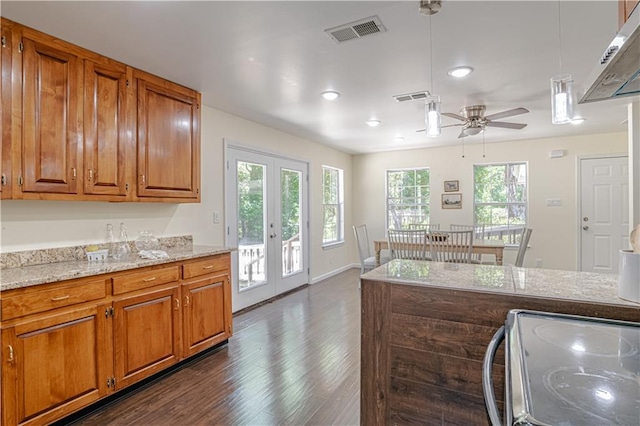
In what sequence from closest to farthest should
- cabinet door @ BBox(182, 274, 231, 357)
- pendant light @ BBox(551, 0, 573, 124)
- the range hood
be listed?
the range hood
pendant light @ BBox(551, 0, 573, 124)
cabinet door @ BBox(182, 274, 231, 357)

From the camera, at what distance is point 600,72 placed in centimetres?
121

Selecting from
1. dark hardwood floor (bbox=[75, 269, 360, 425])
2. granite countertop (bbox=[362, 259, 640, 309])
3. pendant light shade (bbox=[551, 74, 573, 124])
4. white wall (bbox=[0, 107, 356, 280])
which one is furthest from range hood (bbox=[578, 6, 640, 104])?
white wall (bbox=[0, 107, 356, 280])

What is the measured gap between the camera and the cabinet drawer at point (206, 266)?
2693 millimetres

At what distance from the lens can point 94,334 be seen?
81.6 inches

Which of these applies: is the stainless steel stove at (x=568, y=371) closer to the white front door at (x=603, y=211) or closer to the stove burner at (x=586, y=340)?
the stove burner at (x=586, y=340)

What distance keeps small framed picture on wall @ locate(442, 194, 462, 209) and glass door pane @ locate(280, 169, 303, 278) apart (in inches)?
110

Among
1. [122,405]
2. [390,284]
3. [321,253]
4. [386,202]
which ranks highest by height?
[386,202]

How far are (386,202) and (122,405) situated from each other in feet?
18.5

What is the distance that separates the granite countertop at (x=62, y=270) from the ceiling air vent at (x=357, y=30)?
6.36 ft

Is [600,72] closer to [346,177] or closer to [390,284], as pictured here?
[390,284]

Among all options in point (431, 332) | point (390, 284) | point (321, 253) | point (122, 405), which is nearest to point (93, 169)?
point (122, 405)

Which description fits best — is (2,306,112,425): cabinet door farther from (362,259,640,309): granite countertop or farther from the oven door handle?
the oven door handle

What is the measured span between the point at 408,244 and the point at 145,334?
9.63 feet

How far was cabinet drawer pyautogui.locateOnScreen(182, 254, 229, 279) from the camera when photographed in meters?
2.69
